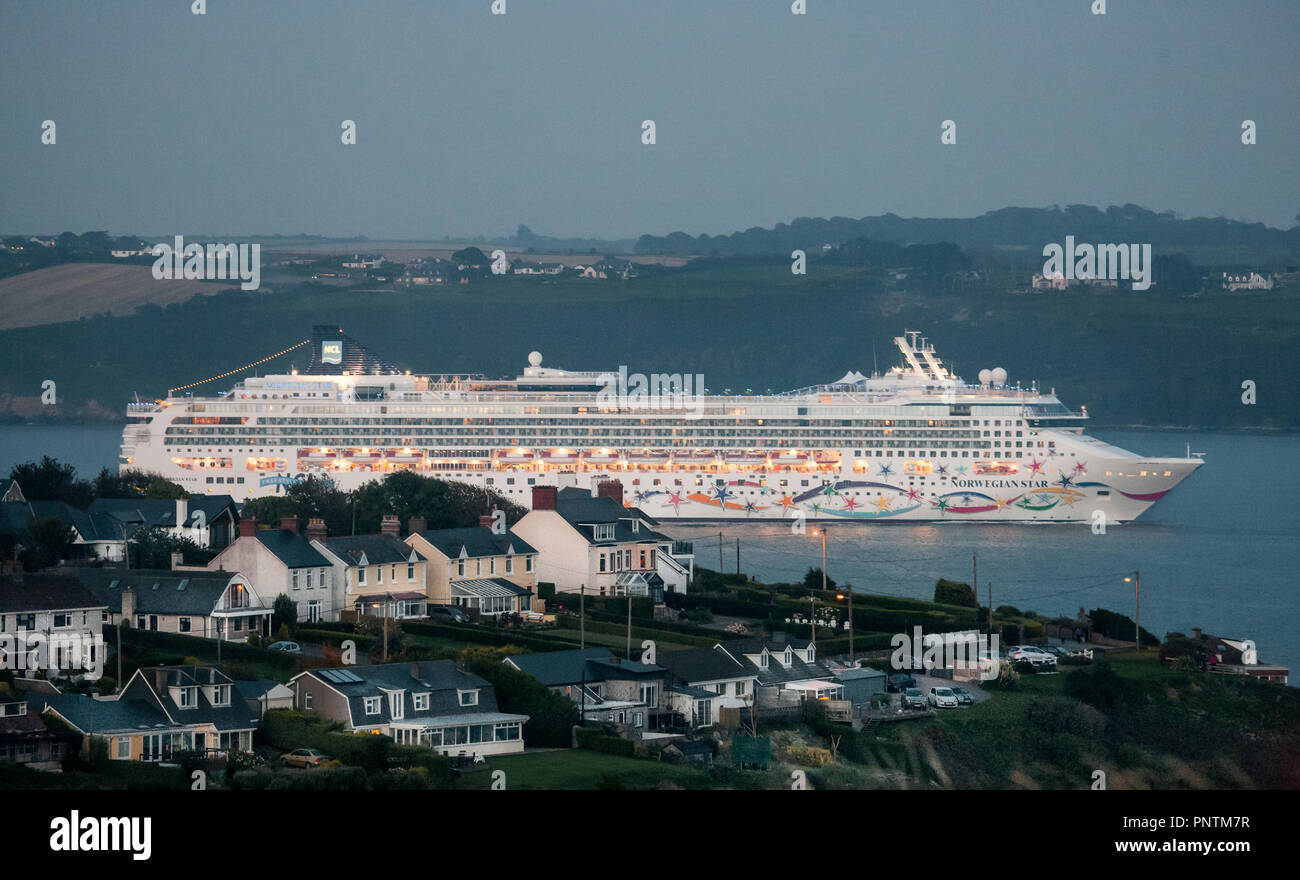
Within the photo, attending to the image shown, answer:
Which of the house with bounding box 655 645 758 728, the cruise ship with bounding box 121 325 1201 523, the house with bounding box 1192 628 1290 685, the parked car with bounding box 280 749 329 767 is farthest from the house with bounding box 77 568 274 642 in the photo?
the cruise ship with bounding box 121 325 1201 523

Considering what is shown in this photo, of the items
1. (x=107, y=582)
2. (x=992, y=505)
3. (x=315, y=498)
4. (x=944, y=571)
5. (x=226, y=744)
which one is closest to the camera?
(x=226, y=744)

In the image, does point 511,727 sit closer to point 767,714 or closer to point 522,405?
point 767,714

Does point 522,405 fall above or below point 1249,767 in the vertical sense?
above

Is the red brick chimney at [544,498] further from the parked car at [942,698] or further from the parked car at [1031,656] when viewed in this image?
the parked car at [942,698]

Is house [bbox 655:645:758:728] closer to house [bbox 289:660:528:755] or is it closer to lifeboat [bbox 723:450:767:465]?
house [bbox 289:660:528:755]

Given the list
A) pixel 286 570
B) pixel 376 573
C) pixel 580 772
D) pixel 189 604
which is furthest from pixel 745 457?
pixel 580 772
